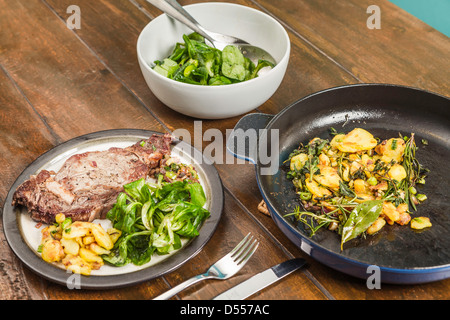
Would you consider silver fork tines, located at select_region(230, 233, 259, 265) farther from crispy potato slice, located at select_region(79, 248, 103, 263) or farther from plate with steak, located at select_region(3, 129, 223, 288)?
crispy potato slice, located at select_region(79, 248, 103, 263)

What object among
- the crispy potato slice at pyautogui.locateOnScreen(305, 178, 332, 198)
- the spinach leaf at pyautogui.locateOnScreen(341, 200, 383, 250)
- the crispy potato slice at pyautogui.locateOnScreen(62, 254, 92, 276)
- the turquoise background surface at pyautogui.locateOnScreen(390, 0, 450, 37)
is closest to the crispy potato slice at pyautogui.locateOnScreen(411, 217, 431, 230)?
the spinach leaf at pyautogui.locateOnScreen(341, 200, 383, 250)

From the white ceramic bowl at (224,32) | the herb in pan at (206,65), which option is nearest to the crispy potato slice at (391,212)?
the white ceramic bowl at (224,32)

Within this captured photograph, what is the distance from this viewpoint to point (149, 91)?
205 centimetres

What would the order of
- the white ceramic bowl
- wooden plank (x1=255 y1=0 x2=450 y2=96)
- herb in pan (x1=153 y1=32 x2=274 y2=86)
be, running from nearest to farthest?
the white ceramic bowl < herb in pan (x1=153 y1=32 x2=274 y2=86) < wooden plank (x1=255 y1=0 x2=450 y2=96)

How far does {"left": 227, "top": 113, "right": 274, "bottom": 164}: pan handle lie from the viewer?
155cm

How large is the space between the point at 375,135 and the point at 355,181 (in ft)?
0.87

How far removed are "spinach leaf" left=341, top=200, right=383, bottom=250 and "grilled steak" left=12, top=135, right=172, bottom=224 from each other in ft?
2.11

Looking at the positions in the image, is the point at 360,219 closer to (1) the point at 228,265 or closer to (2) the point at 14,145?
(1) the point at 228,265

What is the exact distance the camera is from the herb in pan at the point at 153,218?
136 cm

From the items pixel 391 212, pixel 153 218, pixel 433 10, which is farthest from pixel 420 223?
pixel 433 10

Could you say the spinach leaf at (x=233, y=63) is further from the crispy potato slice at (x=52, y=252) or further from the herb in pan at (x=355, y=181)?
the crispy potato slice at (x=52, y=252)

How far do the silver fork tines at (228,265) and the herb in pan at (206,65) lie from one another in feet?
2.12

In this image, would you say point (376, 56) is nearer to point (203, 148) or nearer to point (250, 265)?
point (203, 148)
